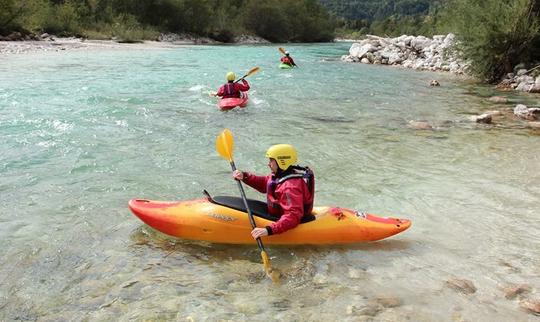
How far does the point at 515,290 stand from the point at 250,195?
9.81 feet

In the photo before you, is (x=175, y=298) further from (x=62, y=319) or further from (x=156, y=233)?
(x=156, y=233)

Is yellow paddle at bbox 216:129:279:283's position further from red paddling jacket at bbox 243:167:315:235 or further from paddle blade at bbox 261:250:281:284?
red paddling jacket at bbox 243:167:315:235

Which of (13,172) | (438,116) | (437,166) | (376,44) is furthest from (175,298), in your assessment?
(376,44)

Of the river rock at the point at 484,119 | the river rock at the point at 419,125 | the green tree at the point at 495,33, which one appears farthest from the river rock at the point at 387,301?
the green tree at the point at 495,33

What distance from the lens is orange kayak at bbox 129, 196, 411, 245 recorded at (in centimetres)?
421

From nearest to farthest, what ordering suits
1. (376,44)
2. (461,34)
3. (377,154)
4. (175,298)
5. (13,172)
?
(175,298) → (13,172) → (377,154) → (461,34) → (376,44)

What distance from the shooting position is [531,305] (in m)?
3.33

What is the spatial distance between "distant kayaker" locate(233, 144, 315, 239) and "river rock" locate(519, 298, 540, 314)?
1795mm

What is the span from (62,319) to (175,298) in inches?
29.3

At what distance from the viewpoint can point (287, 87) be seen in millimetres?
14250

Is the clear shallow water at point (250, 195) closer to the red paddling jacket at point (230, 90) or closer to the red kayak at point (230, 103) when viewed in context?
the red kayak at point (230, 103)

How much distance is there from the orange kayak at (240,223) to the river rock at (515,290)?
1.06 metres

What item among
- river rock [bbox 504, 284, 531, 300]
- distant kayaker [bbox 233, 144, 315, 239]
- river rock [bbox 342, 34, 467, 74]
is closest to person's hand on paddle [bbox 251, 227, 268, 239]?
distant kayaker [bbox 233, 144, 315, 239]

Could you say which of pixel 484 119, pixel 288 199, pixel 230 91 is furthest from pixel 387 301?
pixel 230 91
